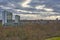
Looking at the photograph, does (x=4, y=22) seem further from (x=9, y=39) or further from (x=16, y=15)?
(x=9, y=39)

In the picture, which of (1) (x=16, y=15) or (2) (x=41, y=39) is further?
(1) (x=16, y=15)

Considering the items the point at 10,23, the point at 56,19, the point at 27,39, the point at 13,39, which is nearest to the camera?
the point at 13,39

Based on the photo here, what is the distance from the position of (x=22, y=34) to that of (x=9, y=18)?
19.6m

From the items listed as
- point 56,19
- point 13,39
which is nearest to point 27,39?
point 13,39

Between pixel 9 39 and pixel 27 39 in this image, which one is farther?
pixel 27 39

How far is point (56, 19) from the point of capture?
37.8 meters

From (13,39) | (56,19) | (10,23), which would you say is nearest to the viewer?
(13,39)

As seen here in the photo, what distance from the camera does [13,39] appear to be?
566 inches

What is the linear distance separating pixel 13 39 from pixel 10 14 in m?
21.3

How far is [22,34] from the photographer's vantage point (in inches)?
636

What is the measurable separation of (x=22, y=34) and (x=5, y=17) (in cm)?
1954

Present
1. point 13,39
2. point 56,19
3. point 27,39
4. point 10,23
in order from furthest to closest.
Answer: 1. point 56,19
2. point 10,23
3. point 27,39
4. point 13,39

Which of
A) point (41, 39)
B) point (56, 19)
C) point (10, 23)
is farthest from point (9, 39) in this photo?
point (56, 19)

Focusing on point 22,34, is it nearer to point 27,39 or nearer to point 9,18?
point 27,39
